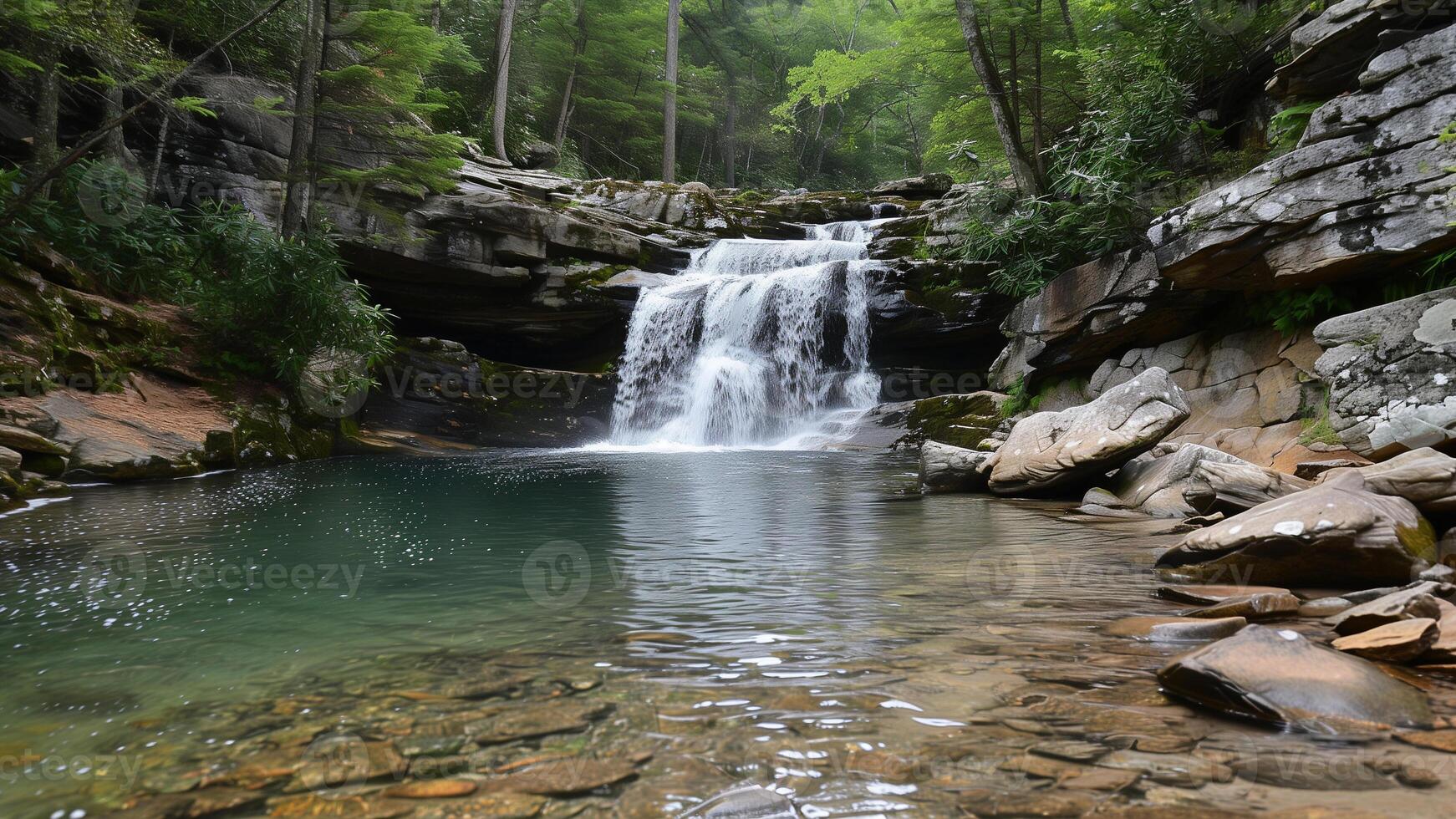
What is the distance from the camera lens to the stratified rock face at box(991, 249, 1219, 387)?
10.0 metres

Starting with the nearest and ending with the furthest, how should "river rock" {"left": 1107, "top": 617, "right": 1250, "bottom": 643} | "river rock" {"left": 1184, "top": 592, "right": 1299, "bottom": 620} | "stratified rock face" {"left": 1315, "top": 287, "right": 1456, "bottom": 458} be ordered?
"river rock" {"left": 1107, "top": 617, "right": 1250, "bottom": 643} < "river rock" {"left": 1184, "top": 592, "right": 1299, "bottom": 620} < "stratified rock face" {"left": 1315, "top": 287, "right": 1456, "bottom": 458}

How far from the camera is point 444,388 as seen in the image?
15.6 m

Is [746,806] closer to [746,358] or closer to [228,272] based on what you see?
[228,272]

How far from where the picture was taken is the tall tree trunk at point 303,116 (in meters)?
12.4

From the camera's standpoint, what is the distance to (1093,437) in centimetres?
726

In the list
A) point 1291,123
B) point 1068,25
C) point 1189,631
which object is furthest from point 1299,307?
point 1068,25

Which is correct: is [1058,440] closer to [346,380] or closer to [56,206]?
[346,380]

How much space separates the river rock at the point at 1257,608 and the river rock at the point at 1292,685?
84 cm

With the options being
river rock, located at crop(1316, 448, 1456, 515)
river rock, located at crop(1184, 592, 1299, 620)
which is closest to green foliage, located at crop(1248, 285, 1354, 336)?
river rock, located at crop(1316, 448, 1456, 515)

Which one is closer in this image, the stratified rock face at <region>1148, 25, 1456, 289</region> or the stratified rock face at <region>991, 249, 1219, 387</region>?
the stratified rock face at <region>1148, 25, 1456, 289</region>

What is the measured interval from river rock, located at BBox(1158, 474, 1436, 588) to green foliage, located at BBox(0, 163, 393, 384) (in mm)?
11745

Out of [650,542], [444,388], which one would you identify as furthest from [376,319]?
[650,542]

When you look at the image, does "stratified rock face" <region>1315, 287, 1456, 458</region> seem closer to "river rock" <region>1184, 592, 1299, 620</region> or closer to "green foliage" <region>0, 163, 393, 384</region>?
"river rock" <region>1184, 592, 1299, 620</region>

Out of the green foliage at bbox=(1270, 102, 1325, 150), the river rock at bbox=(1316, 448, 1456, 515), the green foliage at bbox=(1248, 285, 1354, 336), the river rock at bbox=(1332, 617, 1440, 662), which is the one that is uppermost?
the green foliage at bbox=(1270, 102, 1325, 150)
